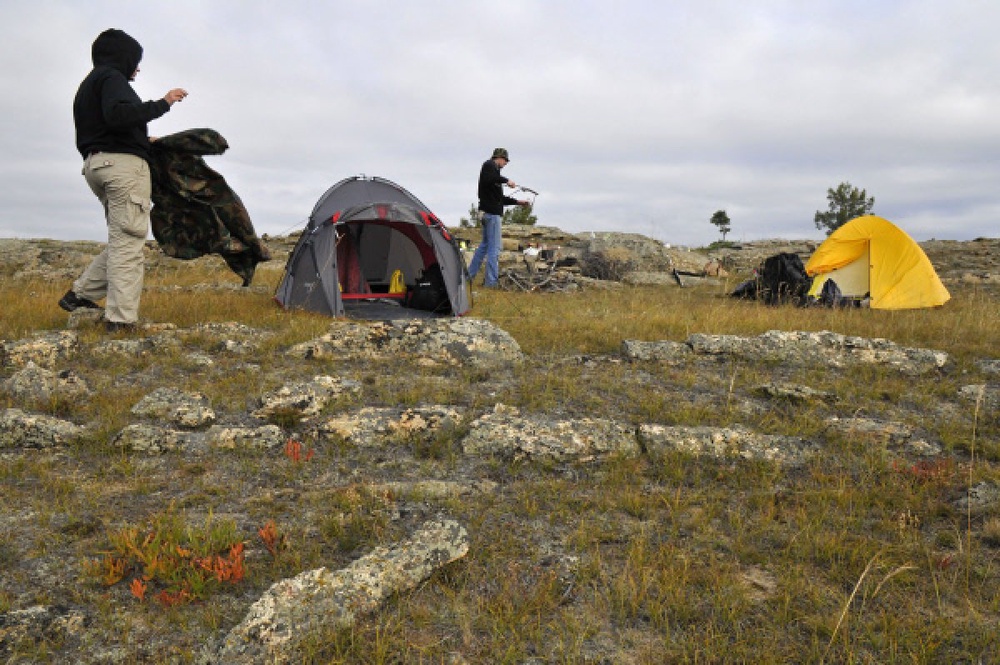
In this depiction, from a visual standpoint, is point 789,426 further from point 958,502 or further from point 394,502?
point 394,502

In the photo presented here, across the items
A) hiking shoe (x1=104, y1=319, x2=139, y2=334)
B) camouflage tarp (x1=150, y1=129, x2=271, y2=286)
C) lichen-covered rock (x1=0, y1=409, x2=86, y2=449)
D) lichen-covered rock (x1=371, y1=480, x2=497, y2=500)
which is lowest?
lichen-covered rock (x1=371, y1=480, x2=497, y2=500)

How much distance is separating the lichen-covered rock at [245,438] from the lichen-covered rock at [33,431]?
982mm

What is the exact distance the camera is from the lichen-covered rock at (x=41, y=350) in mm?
6145

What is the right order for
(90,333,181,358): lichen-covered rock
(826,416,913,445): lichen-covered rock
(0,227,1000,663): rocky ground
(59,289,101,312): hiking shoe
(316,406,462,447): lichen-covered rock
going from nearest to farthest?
1. (0,227,1000,663): rocky ground
2. (316,406,462,447): lichen-covered rock
3. (826,416,913,445): lichen-covered rock
4. (90,333,181,358): lichen-covered rock
5. (59,289,101,312): hiking shoe

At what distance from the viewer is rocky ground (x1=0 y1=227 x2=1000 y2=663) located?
8.96 feet

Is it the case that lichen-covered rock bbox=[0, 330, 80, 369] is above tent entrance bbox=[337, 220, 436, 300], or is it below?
below

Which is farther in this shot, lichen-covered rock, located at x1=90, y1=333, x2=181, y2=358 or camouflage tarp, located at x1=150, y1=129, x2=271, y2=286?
camouflage tarp, located at x1=150, y1=129, x2=271, y2=286

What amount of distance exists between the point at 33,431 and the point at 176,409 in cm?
95

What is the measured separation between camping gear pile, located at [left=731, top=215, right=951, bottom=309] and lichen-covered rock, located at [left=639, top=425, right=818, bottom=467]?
9469 mm

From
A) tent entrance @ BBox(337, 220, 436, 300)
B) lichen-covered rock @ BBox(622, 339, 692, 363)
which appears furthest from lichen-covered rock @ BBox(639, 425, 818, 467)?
tent entrance @ BBox(337, 220, 436, 300)

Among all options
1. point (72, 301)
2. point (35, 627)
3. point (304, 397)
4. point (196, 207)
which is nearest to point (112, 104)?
point (196, 207)

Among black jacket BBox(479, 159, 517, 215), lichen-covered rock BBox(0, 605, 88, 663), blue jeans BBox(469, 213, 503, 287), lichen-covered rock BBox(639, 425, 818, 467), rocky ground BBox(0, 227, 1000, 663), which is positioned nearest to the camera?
lichen-covered rock BBox(0, 605, 88, 663)

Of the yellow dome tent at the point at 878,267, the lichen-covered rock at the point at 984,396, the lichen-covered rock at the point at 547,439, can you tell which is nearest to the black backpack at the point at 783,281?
the yellow dome tent at the point at 878,267

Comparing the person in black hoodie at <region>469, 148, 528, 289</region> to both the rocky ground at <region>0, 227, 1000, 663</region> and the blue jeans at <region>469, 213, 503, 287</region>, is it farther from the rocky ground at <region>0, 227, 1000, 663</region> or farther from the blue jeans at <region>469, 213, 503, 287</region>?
the rocky ground at <region>0, 227, 1000, 663</region>
